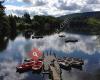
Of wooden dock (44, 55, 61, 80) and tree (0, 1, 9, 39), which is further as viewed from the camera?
tree (0, 1, 9, 39)

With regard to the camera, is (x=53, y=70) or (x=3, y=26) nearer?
(x=53, y=70)

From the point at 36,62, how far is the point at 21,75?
8.71m

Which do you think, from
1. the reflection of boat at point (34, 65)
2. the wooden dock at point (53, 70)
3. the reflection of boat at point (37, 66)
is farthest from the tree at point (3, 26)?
the wooden dock at point (53, 70)

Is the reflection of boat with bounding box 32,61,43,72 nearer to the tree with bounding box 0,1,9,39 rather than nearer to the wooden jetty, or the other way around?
the wooden jetty

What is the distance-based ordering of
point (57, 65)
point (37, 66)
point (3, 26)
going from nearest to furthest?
point (57, 65) < point (37, 66) < point (3, 26)

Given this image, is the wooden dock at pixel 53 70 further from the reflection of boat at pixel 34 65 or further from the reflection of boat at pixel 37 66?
the reflection of boat at pixel 34 65

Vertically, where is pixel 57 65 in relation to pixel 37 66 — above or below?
above

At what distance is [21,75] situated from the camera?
80.2 metres

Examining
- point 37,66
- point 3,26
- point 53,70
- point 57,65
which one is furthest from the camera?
point 3,26

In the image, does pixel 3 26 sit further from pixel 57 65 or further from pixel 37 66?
pixel 57 65

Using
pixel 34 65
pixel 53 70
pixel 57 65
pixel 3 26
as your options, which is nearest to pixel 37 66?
pixel 34 65

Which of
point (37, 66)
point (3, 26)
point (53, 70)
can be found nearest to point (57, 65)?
point (37, 66)

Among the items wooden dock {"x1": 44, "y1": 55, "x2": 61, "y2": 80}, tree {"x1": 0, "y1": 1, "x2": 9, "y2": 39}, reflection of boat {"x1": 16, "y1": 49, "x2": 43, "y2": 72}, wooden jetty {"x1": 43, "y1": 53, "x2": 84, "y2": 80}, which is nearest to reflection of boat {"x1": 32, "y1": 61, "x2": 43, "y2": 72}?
reflection of boat {"x1": 16, "y1": 49, "x2": 43, "y2": 72}

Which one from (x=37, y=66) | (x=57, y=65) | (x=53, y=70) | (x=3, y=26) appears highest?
(x=3, y=26)
